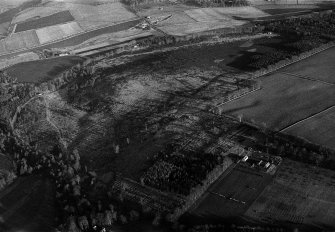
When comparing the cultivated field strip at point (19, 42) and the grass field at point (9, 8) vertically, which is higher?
the grass field at point (9, 8)

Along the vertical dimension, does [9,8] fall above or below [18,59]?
above

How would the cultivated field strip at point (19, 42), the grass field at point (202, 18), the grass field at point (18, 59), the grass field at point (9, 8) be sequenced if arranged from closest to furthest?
the grass field at point (18, 59), the grass field at point (202, 18), the cultivated field strip at point (19, 42), the grass field at point (9, 8)

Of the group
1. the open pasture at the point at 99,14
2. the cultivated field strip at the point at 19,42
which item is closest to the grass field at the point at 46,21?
the open pasture at the point at 99,14

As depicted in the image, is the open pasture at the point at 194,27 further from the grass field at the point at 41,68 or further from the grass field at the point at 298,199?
the grass field at the point at 298,199

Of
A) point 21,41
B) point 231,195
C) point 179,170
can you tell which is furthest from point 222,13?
point 231,195

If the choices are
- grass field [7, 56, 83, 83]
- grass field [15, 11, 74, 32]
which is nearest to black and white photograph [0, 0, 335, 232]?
grass field [7, 56, 83, 83]

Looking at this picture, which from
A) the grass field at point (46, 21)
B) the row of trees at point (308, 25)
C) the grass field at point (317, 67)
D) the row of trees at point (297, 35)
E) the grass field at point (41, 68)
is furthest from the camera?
the grass field at point (46, 21)

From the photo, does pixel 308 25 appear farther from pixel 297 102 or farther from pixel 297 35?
pixel 297 102
